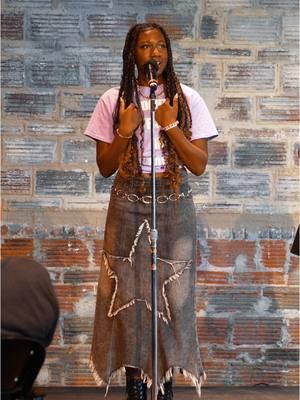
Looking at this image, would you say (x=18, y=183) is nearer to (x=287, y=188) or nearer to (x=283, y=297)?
(x=287, y=188)

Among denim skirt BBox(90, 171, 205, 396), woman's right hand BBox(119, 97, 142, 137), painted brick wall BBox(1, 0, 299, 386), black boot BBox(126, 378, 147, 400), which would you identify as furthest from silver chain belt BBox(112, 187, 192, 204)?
painted brick wall BBox(1, 0, 299, 386)

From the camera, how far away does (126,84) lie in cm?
A: 329

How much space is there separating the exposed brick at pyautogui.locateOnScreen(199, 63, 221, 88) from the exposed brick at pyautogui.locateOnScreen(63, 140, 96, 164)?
0.67m

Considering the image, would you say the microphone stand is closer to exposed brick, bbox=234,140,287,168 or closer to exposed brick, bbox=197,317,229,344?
exposed brick, bbox=197,317,229,344

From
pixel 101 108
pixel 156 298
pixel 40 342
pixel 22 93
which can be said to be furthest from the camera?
pixel 22 93

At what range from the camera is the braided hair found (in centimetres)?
Answer: 321

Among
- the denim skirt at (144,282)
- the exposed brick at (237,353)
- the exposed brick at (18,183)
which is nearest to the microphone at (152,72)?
the denim skirt at (144,282)

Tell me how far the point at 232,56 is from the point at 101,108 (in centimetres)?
114

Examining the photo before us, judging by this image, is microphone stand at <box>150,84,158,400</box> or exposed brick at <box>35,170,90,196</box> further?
exposed brick at <box>35,170,90,196</box>

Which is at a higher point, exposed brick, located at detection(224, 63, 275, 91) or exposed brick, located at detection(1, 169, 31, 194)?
exposed brick, located at detection(224, 63, 275, 91)

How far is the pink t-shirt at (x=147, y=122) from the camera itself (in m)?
3.22

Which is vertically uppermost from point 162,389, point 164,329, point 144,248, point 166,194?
point 166,194

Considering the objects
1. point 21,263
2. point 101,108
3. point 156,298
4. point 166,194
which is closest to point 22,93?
point 101,108

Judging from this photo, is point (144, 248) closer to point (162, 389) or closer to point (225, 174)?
point (162, 389)
